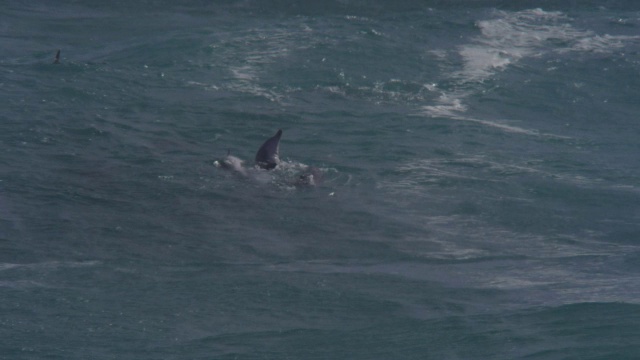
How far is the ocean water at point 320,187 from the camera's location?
358 inches

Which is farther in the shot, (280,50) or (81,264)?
(280,50)

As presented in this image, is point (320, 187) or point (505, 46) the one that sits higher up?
point (505, 46)

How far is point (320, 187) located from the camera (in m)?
15.1

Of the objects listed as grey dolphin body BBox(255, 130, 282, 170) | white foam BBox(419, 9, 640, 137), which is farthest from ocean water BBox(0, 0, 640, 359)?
grey dolphin body BBox(255, 130, 282, 170)

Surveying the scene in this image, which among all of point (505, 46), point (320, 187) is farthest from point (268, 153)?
point (505, 46)

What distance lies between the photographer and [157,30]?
27578 millimetres

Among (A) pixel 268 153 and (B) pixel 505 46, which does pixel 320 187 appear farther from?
(B) pixel 505 46

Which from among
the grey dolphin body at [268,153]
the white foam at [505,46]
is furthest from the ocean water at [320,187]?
the grey dolphin body at [268,153]

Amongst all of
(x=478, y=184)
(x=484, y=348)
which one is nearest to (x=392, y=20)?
(x=478, y=184)

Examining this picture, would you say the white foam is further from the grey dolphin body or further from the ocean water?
the grey dolphin body

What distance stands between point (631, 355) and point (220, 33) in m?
20.5

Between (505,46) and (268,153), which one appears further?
(505,46)

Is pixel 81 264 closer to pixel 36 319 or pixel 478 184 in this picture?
pixel 36 319

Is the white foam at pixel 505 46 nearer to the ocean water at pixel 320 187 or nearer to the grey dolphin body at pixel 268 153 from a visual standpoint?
the ocean water at pixel 320 187
